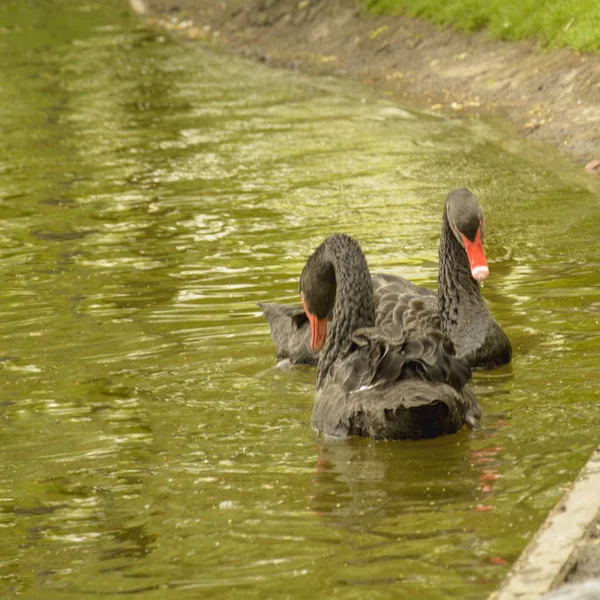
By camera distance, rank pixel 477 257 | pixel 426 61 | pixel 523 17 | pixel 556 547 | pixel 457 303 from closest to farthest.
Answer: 1. pixel 556 547
2. pixel 477 257
3. pixel 457 303
4. pixel 523 17
5. pixel 426 61

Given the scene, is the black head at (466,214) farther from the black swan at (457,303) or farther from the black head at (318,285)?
the black head at (318,285)

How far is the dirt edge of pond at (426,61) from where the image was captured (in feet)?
40.7

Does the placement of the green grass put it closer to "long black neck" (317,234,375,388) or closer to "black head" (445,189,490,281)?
"black head" (445,189,490,281)

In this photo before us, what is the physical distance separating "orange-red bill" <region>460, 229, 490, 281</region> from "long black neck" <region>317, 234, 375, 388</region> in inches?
22.2

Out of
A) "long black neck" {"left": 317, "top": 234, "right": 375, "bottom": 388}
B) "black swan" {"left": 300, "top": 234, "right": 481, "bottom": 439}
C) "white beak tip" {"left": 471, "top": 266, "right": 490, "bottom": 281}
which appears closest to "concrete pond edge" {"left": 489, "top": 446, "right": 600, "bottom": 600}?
"black swan" {"left": 300, "top": 234, "right": 481, "bottom": 439}

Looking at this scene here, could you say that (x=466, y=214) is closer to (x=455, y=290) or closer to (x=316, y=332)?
(x=455, y=290)

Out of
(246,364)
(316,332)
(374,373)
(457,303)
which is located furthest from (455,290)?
(374,373)

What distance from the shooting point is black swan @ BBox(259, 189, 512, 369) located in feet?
21.1

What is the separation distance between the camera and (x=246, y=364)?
6734mm

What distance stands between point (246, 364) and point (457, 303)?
3.54 feet

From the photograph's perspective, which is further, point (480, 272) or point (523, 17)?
point (523, 17)

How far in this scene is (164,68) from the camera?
59.2 feet

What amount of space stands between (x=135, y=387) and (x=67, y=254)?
2980 mm

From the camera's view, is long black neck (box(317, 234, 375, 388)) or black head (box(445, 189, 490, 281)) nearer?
long black neck (box(317, 234, 375, 388))
